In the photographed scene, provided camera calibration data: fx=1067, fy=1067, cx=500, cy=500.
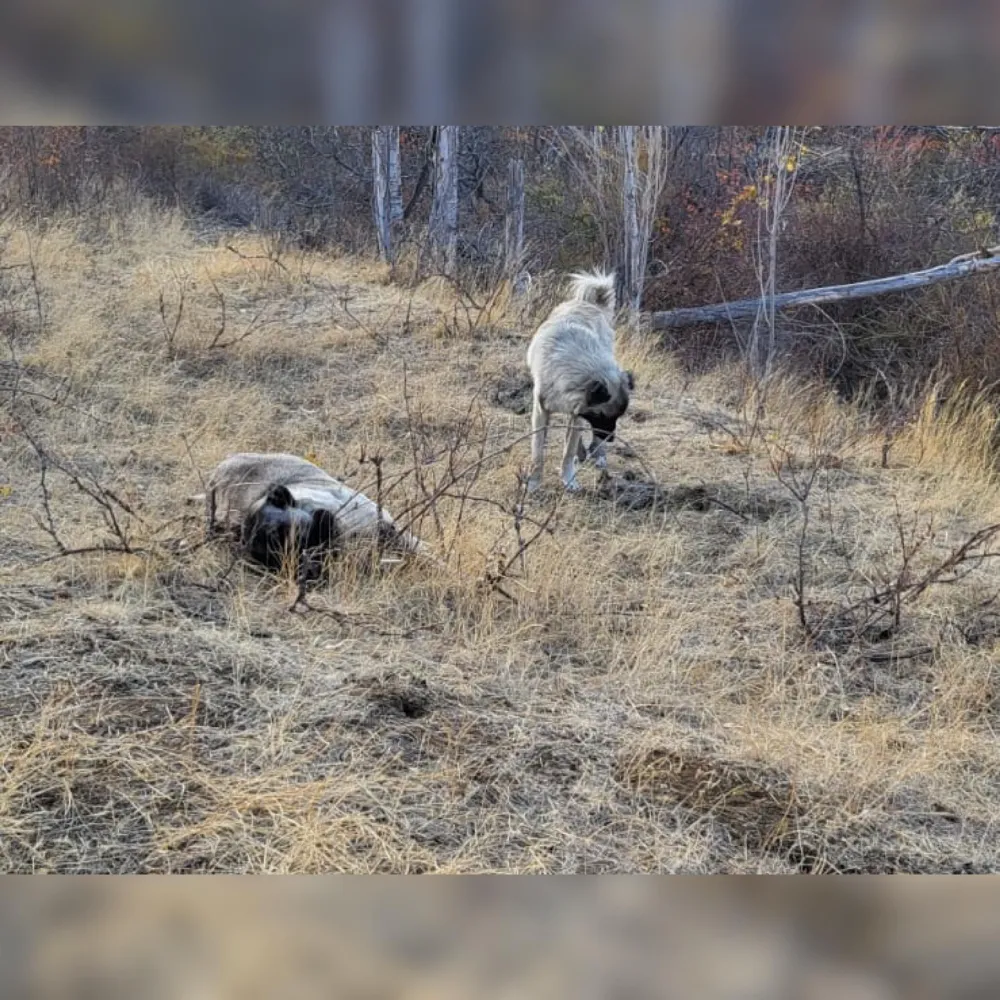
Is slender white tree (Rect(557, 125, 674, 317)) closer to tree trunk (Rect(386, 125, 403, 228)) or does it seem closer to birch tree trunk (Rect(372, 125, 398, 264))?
tree trunk (Rect(386, 125, 403, 228))

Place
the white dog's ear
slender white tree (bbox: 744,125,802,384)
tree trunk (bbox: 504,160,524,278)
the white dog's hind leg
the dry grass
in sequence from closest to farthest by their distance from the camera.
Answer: the dry grass → the white dog's ear → the white dog's hind leg → slender white tree (bbox: 744,125,802,384) → tree trunk (bbox: 504,160,524,278)

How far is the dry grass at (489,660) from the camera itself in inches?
132

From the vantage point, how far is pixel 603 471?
306 inches

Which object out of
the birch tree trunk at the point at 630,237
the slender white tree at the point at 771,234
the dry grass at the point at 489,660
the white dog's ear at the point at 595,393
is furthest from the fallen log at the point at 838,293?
the white dog's ear at the point at 595,393

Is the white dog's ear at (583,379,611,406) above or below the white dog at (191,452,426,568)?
above

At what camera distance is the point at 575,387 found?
7395 millimetres

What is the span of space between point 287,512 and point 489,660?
4.90 ft

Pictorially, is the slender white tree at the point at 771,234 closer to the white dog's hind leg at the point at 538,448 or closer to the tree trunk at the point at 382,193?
the white dog's hind leg at the point at 538,448

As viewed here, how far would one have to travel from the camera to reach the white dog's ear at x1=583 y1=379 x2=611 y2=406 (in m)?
7.34

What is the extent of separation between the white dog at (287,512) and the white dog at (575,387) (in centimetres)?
160

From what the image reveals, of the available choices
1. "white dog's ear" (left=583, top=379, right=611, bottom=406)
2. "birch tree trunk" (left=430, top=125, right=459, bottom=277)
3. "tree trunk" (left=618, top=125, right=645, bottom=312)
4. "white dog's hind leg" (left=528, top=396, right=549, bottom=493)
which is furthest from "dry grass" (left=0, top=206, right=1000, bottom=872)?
"birch tree trunk" (left=430, top=125, right=459, bottom=277)

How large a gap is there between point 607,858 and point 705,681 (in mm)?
1726

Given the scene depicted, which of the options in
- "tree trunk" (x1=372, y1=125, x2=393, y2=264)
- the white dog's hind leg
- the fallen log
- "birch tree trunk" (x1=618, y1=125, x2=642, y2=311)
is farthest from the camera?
"tree trunk" (x1=372, y1=125, x2=393, y2=264)

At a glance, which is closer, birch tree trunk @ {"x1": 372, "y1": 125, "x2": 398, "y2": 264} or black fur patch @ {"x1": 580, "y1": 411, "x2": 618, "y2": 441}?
black fur patch @ {"x1": 580, "y1": 411, "x2": 618, "y2": 441}
